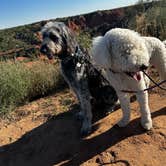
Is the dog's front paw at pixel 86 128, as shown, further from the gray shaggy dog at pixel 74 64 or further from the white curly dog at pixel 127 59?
the white curly dog at pixel 127 59

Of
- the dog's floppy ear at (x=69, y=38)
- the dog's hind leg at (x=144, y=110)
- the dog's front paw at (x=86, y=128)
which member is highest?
the dog's floppy ear at (x=69, y=38)

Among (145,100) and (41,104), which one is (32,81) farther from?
(145,100)

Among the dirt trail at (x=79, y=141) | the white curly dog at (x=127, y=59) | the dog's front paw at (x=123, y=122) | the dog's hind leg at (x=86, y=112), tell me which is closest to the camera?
the white curly dog at (x=127, y=59)

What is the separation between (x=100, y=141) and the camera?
15.0 ft

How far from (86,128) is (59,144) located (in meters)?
0.47

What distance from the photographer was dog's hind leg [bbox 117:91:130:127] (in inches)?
172

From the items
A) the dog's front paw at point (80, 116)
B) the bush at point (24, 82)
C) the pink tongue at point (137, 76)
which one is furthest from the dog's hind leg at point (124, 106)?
the bush at point (24, 82)

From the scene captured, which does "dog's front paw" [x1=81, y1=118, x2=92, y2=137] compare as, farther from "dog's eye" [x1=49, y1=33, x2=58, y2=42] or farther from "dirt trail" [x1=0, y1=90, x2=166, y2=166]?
"dog's eye" [x1=49, y1=33, x2=58, y2=42]

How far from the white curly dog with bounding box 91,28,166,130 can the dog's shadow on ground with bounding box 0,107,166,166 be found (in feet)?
1.04

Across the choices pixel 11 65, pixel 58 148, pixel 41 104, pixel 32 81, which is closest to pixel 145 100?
pixel 58 148

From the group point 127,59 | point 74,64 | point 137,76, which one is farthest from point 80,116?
point 127,59

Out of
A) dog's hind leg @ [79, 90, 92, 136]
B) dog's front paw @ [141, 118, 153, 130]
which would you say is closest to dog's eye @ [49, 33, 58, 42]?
dog's hind leg @ [79, 90, 92, 136]

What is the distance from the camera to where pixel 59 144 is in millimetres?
4844

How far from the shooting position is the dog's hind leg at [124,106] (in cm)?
438
